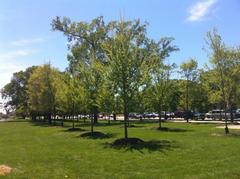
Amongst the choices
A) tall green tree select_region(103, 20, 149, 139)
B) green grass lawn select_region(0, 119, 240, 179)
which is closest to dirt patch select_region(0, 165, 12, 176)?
green grass lawn select_region(0, 119, 240, 179)

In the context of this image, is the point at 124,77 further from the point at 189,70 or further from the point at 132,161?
Answer: the point at 189,70

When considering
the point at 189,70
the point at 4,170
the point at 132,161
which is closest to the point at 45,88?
the point at 189,70

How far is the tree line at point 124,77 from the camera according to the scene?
24094mm

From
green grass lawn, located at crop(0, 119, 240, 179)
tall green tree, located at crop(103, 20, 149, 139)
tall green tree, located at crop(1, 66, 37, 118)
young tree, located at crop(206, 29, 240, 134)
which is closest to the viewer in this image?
green grass lawn, located at crop(0, 119, 240, 179)

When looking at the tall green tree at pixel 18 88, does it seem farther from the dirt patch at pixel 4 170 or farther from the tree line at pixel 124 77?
the dirt patch at pixel 4 170

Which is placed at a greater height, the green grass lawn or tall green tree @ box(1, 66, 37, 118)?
tall green tree @ box(1, 66, 37, 118)

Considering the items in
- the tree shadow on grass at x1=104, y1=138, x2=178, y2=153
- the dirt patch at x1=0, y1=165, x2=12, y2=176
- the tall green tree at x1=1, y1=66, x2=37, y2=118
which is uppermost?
the tall green tree at x1=1, y1=66, x2=37, y2=118

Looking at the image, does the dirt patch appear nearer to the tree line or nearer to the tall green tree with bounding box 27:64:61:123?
the tree line

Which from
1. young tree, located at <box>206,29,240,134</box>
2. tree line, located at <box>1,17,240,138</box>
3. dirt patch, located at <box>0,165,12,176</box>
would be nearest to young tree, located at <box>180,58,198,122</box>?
tree line, located at <box>1,17,240,138</box>

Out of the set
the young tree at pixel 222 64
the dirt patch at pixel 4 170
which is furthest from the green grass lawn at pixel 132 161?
the young tree at pixel 222 64

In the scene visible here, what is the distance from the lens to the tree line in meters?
24.1

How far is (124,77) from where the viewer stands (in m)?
23.8

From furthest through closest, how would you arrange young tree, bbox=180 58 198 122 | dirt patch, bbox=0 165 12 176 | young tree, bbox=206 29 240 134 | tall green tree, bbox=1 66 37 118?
tall green tree, bbox=1 66 37 118 < young tree, bbox=180 58 198 122 < young tree, bbox=206 29 240 134 < dirt patch, bbox=0 165 12 176

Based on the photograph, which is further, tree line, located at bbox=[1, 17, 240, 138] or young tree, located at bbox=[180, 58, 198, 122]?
young tree, located at bbox=[180, 58, 198, 122]
